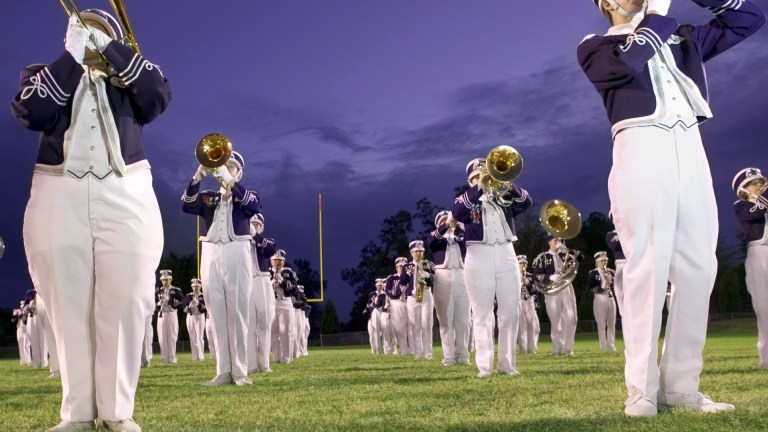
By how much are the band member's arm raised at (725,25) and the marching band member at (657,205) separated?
39 cm

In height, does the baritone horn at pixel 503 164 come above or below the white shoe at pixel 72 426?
above

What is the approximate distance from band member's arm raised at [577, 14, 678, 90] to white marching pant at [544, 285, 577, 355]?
12.8 metres

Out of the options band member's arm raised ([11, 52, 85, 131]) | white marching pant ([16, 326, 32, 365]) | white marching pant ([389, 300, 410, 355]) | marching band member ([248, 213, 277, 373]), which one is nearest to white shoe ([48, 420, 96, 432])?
band member's arm raised ([11, 52, 85, 131])

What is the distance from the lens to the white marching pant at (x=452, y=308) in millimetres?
14250

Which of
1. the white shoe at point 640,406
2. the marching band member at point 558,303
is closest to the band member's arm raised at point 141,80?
the white shoe at point 640,406

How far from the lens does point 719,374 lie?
873cm

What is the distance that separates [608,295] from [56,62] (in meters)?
17.2

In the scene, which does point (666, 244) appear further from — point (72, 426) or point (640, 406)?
point (72, 426)

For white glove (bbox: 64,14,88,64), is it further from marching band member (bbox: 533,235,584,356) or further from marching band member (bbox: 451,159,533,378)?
marching band member (bbox: 533,235,584,356)

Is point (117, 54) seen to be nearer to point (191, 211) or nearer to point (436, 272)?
point (191, 211)

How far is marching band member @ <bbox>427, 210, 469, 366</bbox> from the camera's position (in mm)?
14273

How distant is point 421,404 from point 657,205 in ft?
8.06

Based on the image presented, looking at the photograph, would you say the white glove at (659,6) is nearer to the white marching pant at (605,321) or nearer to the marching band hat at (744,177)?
the marching band hat at (744,177)

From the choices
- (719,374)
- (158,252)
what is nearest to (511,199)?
(719,374)
